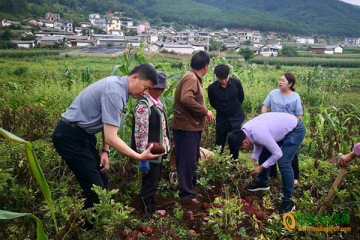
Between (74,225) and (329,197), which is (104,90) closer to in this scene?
(74,225)

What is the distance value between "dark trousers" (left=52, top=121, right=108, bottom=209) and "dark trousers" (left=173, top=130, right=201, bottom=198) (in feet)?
3.84

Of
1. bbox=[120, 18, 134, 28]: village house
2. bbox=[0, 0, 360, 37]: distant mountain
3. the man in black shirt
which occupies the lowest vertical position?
the man in black shirt

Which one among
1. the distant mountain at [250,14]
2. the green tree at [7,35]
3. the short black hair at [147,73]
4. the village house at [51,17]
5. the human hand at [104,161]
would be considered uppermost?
the distant mountain at [250,14]

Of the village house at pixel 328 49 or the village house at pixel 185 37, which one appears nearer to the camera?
the village house at pixel 328 49

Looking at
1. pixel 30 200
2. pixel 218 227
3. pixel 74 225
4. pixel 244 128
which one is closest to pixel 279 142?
pixel 244 128

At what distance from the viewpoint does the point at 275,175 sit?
473cm

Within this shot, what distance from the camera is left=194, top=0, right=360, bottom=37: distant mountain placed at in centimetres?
10381

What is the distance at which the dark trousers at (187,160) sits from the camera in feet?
12.4

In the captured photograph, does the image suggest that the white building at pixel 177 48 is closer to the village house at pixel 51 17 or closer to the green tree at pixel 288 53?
the green tree at pixel 288 53

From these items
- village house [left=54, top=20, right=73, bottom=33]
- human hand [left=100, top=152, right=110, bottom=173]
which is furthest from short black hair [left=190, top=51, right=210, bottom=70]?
village house [left=54, top=20, right=73, bottom=33]

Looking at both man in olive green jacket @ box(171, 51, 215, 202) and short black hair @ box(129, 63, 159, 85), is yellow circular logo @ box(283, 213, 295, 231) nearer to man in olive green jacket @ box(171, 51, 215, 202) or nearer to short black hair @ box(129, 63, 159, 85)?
man in olive green jacket @ box(171, 51, 215, 202)

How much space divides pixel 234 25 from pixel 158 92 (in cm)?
11215

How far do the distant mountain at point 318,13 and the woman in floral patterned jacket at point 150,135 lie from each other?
110 meters

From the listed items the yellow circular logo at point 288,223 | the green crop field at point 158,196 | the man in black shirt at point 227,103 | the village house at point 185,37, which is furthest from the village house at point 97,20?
the yellow circular logo at point 288,223
